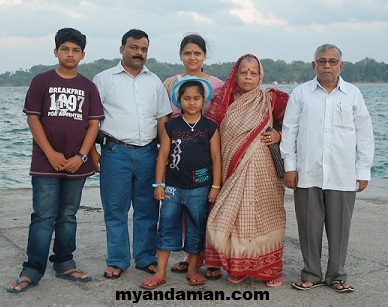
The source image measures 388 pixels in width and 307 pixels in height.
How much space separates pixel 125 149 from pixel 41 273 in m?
1.21

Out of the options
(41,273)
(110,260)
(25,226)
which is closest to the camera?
(41,273)

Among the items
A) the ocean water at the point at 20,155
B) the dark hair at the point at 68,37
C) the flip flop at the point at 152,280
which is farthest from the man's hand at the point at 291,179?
the ocean water at the point at 20,155

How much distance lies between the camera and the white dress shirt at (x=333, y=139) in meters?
4.52

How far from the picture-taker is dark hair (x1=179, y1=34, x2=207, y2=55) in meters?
5.10

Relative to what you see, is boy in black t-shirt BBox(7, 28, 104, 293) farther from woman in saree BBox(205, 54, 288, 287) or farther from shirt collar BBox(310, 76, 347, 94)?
shirt collar BBox(310, 76, 347, 94)

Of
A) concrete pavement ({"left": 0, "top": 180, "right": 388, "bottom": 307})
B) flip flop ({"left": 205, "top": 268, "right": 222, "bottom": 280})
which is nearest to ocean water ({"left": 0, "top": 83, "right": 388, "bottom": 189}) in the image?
concrete pavement ({"left": 0, "top": 180, "right": 388, "bottom": 307})

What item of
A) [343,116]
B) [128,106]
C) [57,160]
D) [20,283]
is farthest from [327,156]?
[20,283]

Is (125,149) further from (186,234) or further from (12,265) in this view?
(12,265)

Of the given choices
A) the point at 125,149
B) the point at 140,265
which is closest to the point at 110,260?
the point at 140,265

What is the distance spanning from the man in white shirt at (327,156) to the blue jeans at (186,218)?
0.73 m

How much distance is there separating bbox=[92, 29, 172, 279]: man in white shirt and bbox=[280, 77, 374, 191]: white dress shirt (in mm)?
1205

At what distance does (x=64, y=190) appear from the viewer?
15.3 feet

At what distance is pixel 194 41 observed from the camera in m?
5.10

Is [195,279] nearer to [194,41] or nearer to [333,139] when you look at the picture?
[333,139]
